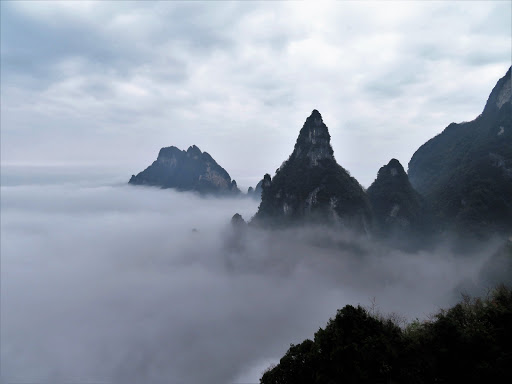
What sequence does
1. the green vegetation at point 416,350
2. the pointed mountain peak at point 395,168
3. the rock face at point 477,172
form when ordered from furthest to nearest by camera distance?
the pointed mountain peak at point 395,168, the rock face at point 477,172, the green vegetation at point 416,350

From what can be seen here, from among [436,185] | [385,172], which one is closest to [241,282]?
[385,172]

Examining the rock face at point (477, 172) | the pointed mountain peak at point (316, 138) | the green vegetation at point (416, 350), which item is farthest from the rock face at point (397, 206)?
the green vegetation at point (416, 350)

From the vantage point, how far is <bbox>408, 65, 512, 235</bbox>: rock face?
84.7 metres

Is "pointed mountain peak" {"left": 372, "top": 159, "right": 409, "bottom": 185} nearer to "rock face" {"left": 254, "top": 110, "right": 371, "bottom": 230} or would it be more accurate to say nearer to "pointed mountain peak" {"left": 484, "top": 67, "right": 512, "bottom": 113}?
"rock face" {"left": 254, "top": 110, "right": 371, "bottom": 230}

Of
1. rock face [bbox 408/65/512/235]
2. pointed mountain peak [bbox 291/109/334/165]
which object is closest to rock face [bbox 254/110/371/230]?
pointed mountain peak [bbox 291/109/334/165]

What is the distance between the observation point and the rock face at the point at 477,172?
8469 cm

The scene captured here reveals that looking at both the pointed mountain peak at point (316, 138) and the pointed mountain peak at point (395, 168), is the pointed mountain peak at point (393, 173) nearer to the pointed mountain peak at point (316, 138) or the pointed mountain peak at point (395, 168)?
the pointed mountain peak at point (395, 168)

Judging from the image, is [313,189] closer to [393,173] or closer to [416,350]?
[393,173]

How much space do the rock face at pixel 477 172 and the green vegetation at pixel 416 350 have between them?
8083 centimetres

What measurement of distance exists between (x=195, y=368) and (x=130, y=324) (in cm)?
4214

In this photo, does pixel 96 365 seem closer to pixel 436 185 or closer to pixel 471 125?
pixel 436 185

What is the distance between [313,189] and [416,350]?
276 feet

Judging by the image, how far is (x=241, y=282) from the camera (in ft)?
385

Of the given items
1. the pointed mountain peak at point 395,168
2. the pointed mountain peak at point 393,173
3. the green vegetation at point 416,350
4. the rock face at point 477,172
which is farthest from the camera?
the pointed mountain peak at point 395,168
